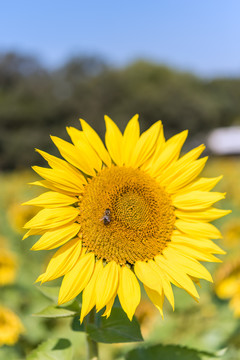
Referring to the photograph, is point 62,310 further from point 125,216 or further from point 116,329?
point 125,216

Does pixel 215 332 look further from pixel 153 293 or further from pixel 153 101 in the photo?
pixel 153 101

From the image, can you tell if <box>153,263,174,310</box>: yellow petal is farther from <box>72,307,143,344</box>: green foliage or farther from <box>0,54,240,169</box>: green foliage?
<box>0,54,240,169</box>: green foliage

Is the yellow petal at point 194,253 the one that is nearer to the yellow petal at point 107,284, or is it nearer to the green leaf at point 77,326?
the yellow petal at point 107,284

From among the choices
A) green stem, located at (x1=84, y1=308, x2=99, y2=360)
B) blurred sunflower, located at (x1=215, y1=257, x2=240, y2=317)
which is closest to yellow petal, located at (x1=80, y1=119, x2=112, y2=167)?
green stem, located at (x1=84, y1=308, x2=99, y2=360)

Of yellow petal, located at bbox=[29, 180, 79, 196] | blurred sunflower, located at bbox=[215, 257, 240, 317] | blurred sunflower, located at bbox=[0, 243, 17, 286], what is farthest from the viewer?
blurred sunflower, located at bbox=[0, 243, 17, 286]

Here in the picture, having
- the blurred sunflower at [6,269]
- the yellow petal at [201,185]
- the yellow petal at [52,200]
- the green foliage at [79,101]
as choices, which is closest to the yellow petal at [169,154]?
the yellow petal at [201,185]

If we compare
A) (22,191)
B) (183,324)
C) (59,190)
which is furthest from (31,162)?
(59,190)
